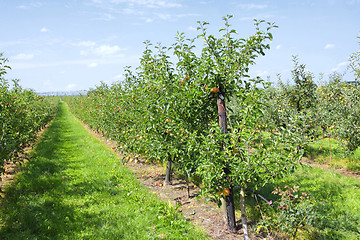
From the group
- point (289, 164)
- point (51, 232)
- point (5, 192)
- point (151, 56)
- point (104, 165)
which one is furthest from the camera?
point (104, 165)

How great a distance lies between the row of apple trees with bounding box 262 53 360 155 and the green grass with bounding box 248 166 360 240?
59.3 inches

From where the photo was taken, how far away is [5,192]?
6488mm

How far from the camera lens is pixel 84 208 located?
561cm

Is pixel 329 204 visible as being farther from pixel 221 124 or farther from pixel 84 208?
pixel 84 208

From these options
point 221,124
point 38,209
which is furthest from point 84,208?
point 221,124

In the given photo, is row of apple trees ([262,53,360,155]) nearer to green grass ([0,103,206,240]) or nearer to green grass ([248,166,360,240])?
green grass ([248,166,360,240])

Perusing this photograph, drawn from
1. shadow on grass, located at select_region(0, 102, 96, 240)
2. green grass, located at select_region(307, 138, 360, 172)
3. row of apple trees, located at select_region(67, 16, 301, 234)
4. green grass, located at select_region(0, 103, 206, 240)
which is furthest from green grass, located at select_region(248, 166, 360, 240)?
shadow on grass, located at select_region(0, 102, 96, 240)

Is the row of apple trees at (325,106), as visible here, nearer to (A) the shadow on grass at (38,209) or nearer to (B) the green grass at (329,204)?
(B) the green grass at (329,204)

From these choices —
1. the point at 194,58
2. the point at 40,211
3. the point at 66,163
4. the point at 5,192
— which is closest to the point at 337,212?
the point at 194,58

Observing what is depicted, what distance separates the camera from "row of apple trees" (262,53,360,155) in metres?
8.84

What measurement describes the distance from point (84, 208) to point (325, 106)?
10088 millimetres

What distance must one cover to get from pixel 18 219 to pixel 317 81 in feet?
40.3

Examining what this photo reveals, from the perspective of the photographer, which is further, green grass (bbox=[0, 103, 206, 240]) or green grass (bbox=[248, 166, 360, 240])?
green grass (bbox=[248, 166, 360, 240])

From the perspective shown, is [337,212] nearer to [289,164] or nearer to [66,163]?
[289,164]
